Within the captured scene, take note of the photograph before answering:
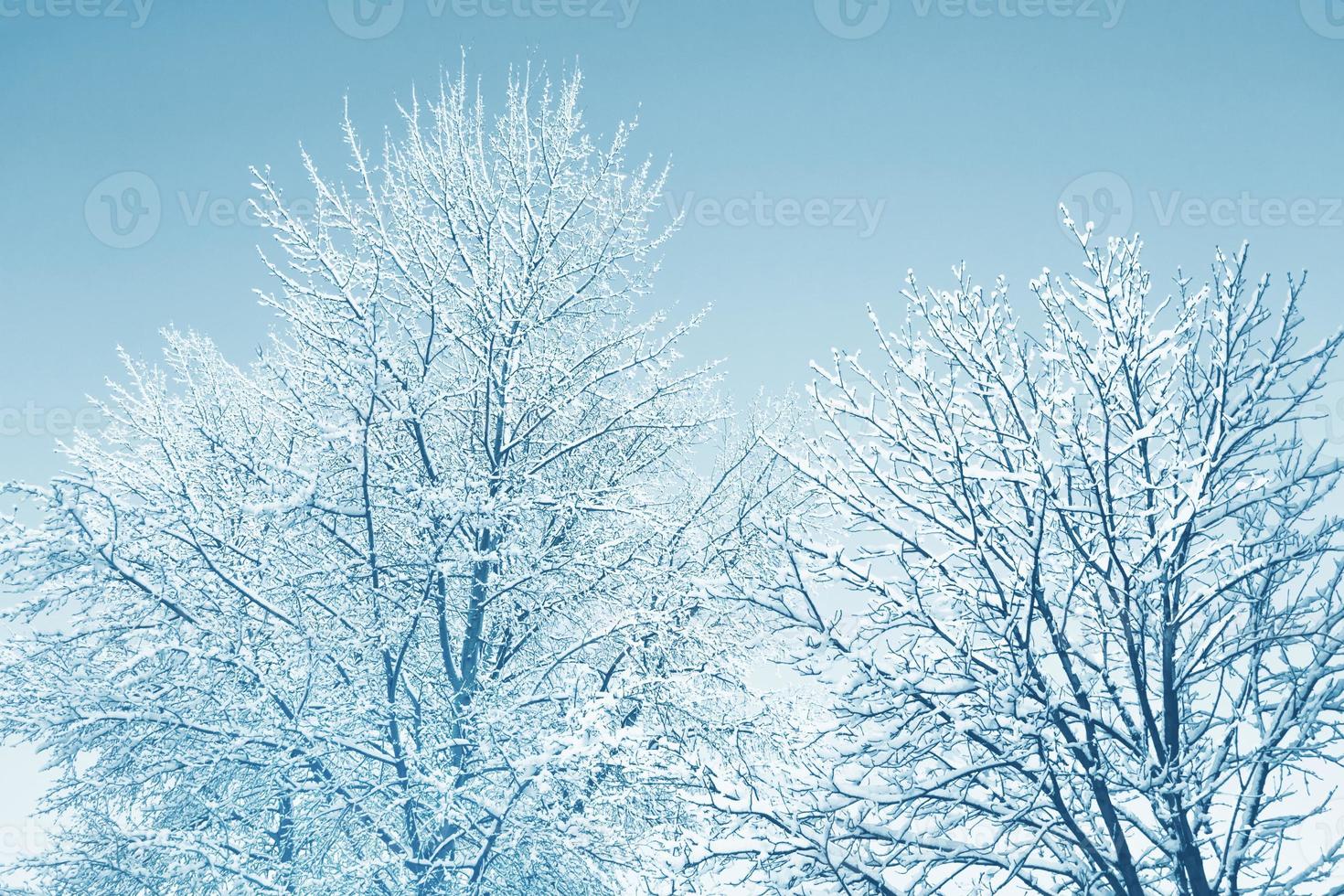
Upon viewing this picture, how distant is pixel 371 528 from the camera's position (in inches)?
200

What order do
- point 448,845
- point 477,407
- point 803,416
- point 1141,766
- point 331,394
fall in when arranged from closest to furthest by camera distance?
1. point 1141,766
2. point 448,845
3. point 331,394
4. point 477,407
5. point 803,416

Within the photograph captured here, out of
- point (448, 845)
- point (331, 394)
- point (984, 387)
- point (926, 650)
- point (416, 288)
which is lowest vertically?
point (448, 845)

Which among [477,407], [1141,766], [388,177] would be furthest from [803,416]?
[1141,766]

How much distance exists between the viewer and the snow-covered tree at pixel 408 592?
4.71 metres

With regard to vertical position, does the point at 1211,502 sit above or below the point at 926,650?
above

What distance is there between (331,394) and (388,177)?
74.2 inches

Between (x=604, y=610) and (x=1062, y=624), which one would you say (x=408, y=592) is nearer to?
(x=604, y=610)

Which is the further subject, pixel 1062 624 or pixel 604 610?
pixel 604 610

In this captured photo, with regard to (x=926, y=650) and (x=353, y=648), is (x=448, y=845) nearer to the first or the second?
(x=353, y=648)

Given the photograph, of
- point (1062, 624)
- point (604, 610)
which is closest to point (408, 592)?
point (604, 610)

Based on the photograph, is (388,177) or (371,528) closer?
(371,528)

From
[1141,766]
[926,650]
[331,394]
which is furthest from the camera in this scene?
[331,394]

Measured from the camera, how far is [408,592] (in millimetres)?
5578

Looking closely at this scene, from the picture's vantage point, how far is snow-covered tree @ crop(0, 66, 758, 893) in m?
4.71
